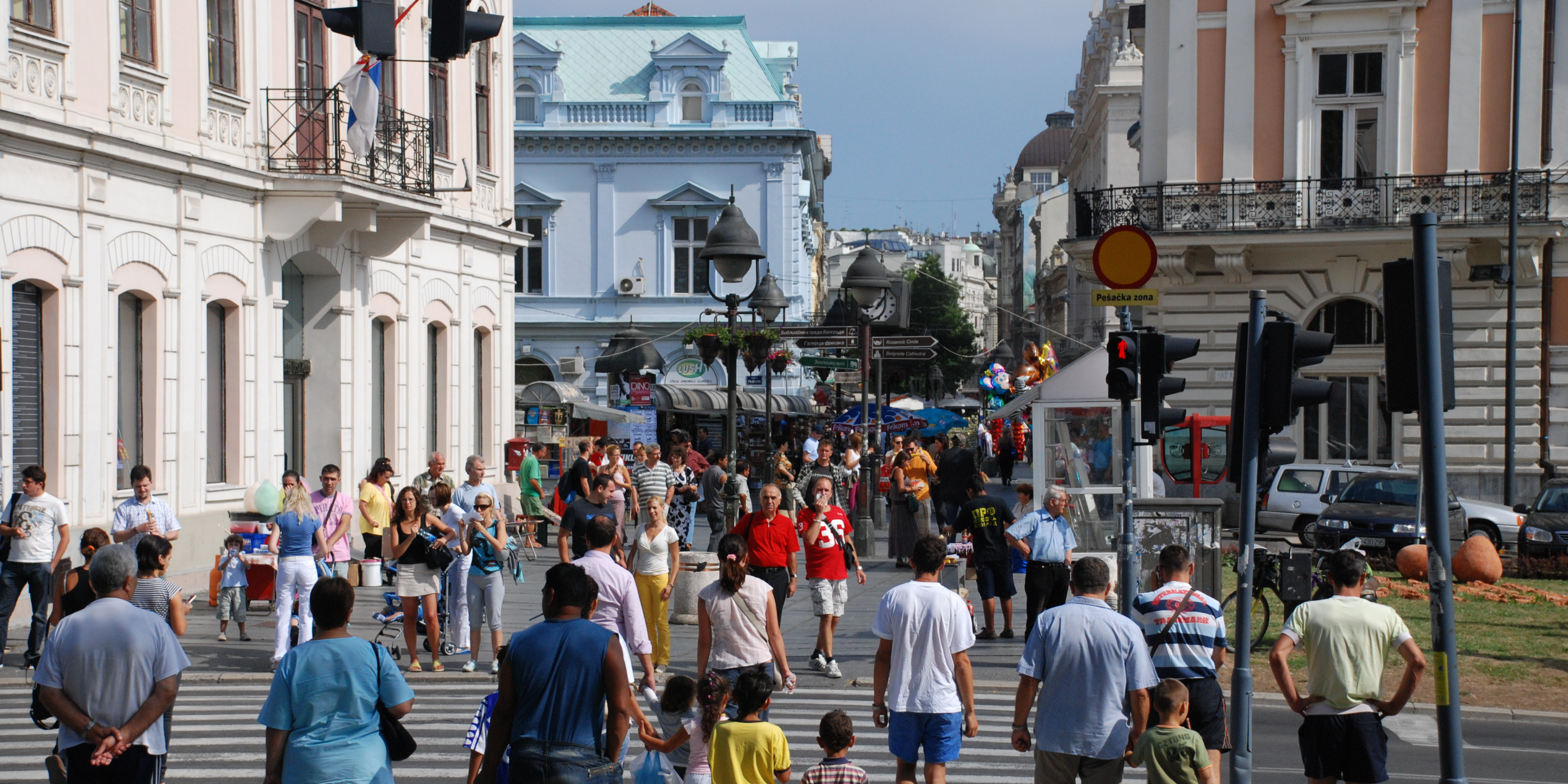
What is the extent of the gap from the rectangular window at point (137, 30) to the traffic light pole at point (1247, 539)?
43.9 ft

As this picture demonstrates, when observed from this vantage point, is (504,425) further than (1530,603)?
Yes

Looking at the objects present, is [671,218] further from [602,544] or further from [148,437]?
[602,544]

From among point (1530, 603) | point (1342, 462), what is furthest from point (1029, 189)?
point (1530, 603)

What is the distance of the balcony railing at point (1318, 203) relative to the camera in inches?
1114

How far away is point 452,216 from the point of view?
24.6 meters

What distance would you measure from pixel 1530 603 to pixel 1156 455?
10946 mm

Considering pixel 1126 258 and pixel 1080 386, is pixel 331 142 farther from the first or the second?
pixel 1126 258

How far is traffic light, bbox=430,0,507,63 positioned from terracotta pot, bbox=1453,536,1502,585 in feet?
52.3

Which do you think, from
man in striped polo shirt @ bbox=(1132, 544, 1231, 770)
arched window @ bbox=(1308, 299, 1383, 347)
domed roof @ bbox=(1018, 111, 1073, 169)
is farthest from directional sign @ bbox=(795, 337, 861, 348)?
domed roof @ bbox=(1018, 111, 1073, 169)

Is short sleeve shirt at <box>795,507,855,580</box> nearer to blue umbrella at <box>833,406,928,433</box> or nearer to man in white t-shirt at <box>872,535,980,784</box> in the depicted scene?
man in white t-shirt at <box>872,535,980,784</box>

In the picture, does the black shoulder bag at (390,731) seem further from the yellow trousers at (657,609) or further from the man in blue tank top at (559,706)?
the yellow trousers at (657,609)

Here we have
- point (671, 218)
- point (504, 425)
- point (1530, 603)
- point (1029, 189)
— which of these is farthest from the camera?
point (1029, 189)

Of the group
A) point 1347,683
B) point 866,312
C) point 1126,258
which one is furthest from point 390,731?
point 866,312

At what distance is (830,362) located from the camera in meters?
26.2
